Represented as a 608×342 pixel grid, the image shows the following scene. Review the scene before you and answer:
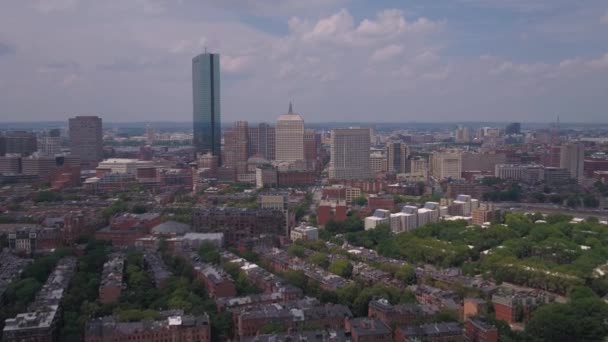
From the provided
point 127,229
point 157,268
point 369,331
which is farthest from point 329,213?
point 369,331

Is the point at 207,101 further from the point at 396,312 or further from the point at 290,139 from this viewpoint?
the point at 396,312

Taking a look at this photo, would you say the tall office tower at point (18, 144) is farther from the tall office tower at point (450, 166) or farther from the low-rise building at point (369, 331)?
the low-rise building at point (369, 331)

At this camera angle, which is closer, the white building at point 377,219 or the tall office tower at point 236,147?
the white building at point 377,219

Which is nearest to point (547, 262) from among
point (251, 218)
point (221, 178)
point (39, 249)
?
point (251, 218)

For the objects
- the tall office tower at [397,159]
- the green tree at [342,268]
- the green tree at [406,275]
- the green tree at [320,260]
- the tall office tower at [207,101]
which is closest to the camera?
the green tree at [406,275]

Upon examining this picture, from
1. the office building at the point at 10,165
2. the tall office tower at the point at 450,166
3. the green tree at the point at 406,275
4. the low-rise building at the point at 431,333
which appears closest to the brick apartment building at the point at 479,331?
the low-rise building at the point at 431,333

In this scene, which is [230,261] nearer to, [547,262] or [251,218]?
[251,218]
